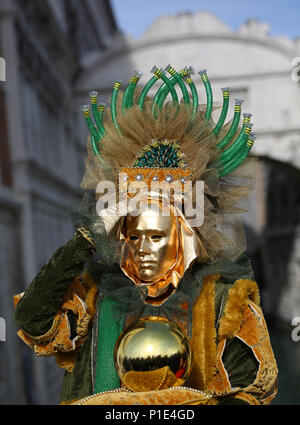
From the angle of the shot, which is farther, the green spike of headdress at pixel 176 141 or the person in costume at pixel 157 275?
the green spike of headdress at pixel 176 141

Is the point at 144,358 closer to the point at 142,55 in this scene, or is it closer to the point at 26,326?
the point at 26,326

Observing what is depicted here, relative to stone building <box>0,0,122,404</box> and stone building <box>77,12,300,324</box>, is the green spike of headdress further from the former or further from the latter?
stone building <box>77,12,300,324</box>

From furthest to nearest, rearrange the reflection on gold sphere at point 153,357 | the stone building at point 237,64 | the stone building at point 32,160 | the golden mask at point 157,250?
the stone building at point 237,64 < the stone building at point 32,160 < the golden mask at point 157,250 < the reflection on gold sphere at point 153,357

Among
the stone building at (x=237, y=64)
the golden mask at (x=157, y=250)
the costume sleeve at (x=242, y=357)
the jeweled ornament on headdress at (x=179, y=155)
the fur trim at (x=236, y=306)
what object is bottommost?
the costume sleeve at (x=242, y=357)

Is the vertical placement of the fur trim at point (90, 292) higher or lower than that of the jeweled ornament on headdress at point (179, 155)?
lower

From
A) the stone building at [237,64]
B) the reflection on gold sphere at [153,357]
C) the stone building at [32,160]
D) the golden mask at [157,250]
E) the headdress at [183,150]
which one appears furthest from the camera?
the stone building at [237,64]

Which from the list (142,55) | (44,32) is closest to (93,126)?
(44,32)

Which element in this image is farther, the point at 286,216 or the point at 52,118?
the point at 286,216

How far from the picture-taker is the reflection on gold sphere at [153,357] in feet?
4.36

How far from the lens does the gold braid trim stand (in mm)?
1447

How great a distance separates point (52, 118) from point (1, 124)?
2.45 meters

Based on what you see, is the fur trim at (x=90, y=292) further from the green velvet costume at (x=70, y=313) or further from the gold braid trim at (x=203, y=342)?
the gold braid trim at (x=203, y=342)

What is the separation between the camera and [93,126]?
171 cm

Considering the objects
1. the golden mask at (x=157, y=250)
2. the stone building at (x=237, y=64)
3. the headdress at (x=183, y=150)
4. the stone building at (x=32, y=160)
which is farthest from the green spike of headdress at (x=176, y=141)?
the stone building at (x=237, y=64)
